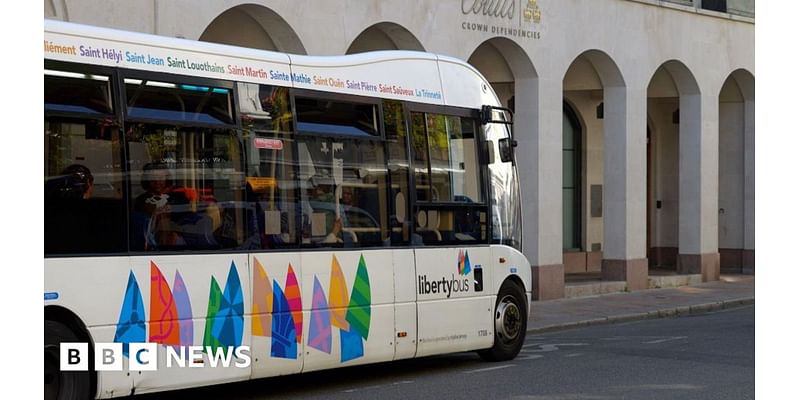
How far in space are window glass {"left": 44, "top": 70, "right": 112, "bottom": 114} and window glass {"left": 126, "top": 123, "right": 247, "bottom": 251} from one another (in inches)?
13.5

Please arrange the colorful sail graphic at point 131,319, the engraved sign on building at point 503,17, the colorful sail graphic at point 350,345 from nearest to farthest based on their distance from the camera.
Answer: the colorful sail graphic at point 131,319, the colorful sail graphic at point 350,345, the engraved sign on building at point 503,17

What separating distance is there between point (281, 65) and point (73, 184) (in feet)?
9.00

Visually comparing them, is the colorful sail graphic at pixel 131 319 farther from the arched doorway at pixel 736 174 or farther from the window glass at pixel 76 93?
the arched doorway at pixel 736 174

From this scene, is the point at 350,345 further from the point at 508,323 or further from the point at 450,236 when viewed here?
the point at 508,323

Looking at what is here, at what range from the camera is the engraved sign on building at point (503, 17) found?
22.8 meters

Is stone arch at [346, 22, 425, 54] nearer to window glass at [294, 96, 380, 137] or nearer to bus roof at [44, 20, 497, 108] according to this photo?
bus roof at [44, 20, 497, 108]

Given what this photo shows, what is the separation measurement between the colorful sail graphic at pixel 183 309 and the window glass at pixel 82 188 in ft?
2.06

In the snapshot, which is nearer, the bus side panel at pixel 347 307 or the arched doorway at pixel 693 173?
the bus side panel at pixel 347 307

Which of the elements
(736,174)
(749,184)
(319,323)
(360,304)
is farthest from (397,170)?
(736,174)

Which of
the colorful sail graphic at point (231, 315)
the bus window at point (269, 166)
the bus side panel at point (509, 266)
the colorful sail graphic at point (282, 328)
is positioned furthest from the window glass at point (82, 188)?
the bus side panel at point (509, 266)

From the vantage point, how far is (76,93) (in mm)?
10094

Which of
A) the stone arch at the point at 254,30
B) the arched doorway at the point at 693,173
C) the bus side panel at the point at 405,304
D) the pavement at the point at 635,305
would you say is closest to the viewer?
the bus side panel at the point at 405,304

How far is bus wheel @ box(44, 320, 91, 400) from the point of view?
384 inches

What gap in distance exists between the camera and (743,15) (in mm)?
30688
